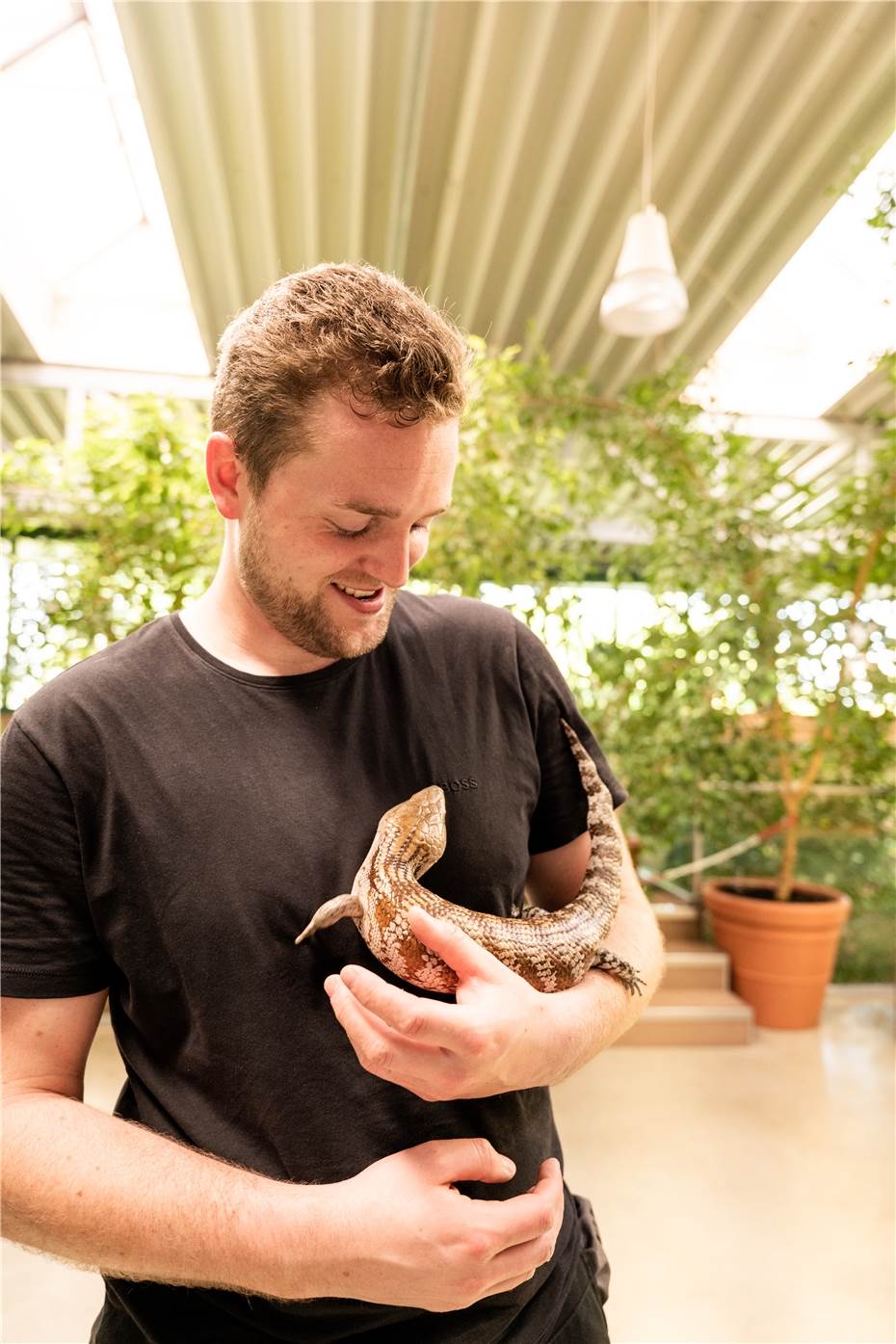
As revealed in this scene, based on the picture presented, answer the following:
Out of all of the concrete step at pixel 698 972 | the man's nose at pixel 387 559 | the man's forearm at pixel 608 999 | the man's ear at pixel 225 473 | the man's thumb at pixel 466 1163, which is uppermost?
the man's ear at pixel 225 473

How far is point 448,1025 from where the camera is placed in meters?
0.79

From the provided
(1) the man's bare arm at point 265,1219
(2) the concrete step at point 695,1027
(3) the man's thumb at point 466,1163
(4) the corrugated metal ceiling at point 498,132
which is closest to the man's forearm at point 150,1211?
(1) the man's bare arm at point 265,1219

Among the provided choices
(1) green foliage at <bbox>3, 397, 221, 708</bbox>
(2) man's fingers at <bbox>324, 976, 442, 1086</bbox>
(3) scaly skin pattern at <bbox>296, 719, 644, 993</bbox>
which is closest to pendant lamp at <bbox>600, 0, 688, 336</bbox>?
(1) green foliage at <bbox>3, 397, 221, 708</bbox>

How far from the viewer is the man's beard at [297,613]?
3.60 ft

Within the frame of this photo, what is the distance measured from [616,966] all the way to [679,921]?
5.10 meters

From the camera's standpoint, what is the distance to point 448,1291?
0.87m

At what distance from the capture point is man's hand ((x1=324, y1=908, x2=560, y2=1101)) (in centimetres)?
80

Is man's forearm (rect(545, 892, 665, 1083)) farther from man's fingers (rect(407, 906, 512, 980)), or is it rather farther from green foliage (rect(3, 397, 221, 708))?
green foliage (rect(3, 397, 221, 708))

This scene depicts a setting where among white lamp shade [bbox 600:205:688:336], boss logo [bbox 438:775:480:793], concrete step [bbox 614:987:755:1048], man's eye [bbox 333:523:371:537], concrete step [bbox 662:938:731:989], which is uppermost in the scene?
white lamp shade [bbox 600:205:688:336]

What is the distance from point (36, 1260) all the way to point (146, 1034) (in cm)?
261

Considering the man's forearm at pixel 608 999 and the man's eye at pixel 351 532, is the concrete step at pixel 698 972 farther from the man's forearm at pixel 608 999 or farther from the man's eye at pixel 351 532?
the man's eye at pixel 351 532

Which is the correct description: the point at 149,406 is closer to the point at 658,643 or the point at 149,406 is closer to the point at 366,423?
the point at 658,643

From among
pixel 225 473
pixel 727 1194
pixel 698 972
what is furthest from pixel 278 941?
pixel 698 972

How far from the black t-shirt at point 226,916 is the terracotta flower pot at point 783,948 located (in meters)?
4.14
